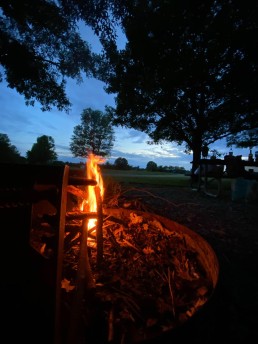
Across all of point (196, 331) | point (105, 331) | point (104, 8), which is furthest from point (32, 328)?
point (104, 8)

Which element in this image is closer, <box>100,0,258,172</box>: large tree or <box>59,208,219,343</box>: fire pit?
<box>59,208,219,343</box>: fire pit

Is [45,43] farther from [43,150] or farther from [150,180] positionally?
[43,150]

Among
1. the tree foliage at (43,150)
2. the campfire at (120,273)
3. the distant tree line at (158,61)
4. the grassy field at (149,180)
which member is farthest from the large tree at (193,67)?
the tree foliage at (43,150)

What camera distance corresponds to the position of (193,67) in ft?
40.1

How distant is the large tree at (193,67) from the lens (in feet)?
38.5

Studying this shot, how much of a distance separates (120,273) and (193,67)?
1300cm

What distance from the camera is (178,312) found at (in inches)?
58.4

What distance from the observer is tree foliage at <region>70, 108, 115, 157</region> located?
41906 millimetres

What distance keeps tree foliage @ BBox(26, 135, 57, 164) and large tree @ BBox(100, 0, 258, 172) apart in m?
20.7

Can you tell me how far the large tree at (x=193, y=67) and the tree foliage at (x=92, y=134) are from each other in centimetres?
2779

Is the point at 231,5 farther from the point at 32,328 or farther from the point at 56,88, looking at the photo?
the point at 32,328

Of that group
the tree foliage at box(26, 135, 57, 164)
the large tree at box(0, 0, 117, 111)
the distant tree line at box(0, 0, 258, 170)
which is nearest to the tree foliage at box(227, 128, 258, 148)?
the distant tree line at box(0, 0, 258, 170)

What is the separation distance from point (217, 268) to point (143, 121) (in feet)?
47.1

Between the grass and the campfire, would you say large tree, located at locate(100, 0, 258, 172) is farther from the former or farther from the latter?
the campfire
